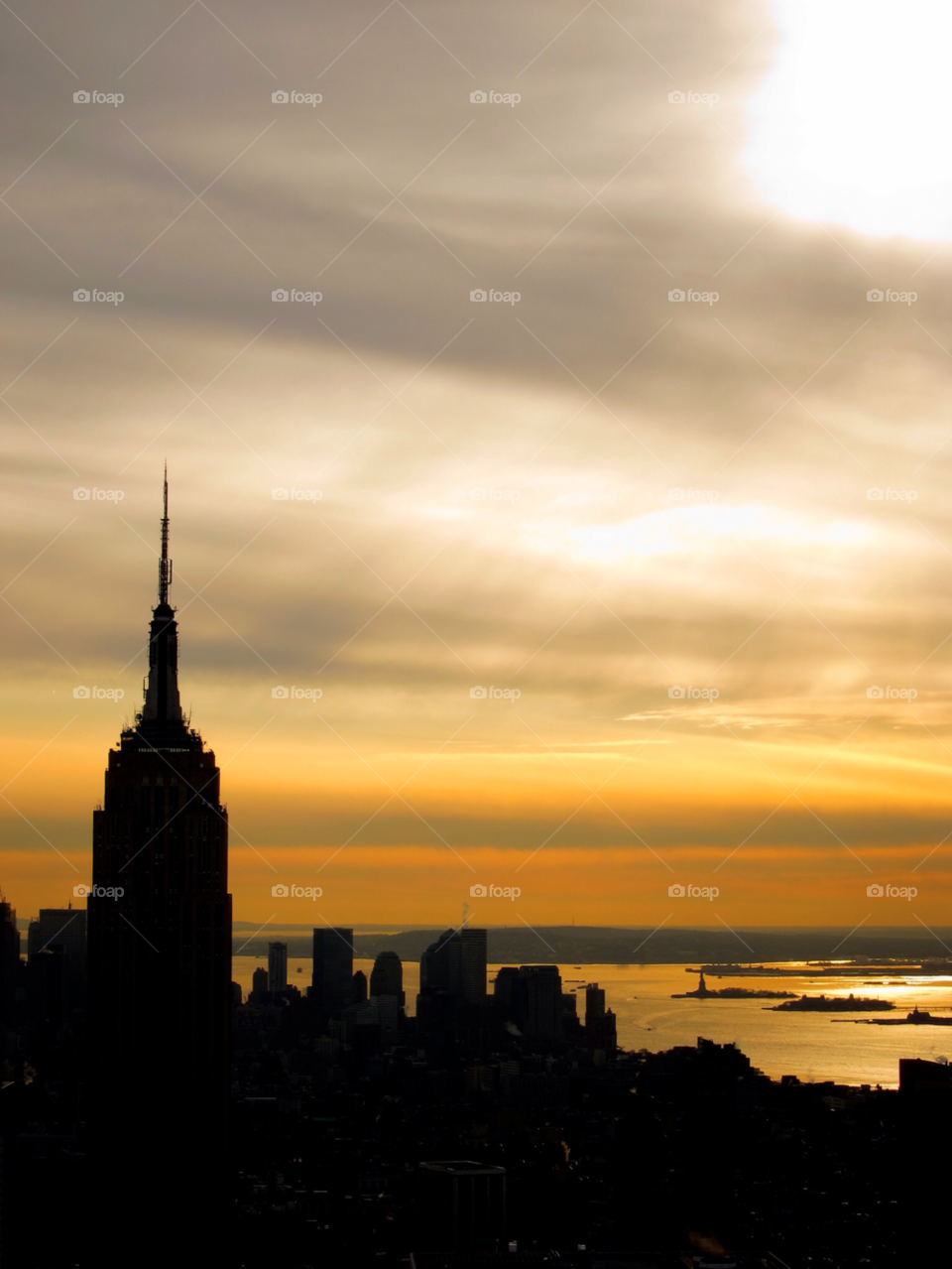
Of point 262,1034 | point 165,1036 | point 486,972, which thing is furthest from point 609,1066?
point 165,1036

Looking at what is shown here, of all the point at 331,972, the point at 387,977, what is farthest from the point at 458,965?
the point at 331,972

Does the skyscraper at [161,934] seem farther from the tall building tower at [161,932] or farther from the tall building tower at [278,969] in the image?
the tall building tower at [278,969]

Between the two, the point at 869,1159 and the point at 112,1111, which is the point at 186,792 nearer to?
the point at 112,1111

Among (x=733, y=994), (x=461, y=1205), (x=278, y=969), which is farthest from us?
(x=733, y=994)

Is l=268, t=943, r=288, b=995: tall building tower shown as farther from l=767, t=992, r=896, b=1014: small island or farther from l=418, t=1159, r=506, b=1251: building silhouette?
l=767, t=992, r=896, b=1014: small island

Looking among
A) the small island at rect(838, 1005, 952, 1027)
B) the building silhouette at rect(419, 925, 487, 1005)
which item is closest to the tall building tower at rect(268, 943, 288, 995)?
the building silhouette at rect(419, 925, 487, 1005)

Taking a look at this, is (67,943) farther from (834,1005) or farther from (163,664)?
(834,1005)
